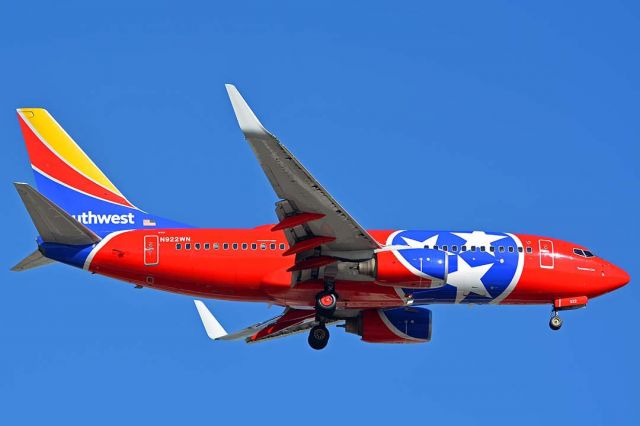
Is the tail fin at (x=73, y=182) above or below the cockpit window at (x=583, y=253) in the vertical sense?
above

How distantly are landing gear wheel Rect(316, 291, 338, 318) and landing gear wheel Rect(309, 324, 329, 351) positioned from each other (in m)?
2.90

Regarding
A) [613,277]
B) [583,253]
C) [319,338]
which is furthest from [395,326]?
[613,277]

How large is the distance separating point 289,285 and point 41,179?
12075 millimetres

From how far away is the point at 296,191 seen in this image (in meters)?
48.4

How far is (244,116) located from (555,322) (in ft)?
68.1

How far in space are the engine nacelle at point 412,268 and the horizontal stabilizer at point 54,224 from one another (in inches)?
465

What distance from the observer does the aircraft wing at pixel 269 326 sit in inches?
2327

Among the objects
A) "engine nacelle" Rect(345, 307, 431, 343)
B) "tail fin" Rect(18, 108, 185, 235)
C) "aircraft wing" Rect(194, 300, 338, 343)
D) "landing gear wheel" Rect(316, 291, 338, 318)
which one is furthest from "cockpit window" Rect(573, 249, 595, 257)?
"tail fin" Rect(18, 108, 185, 235)

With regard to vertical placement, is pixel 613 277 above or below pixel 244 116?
below

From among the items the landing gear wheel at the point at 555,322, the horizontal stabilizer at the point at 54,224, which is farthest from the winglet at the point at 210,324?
the landing gear wheel at the point at 555,322

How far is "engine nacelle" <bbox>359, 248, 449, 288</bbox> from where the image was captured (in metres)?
51.8

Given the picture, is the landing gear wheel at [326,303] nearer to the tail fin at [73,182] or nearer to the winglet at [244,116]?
the tail fin at [73,182]

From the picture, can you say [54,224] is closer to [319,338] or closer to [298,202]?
[298,202]

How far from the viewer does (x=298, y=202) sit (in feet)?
162
